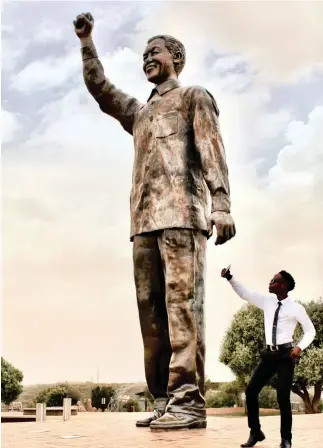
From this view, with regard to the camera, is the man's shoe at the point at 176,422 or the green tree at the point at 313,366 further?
the green tree at the point at 313,366

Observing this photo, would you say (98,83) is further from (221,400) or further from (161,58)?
(221,400)

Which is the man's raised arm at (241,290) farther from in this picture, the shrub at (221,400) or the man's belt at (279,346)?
the shrub at (221,400)

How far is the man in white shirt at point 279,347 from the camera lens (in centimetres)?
527

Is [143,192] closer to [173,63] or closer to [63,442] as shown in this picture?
[173,63]

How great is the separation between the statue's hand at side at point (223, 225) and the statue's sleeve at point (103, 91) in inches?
71.9

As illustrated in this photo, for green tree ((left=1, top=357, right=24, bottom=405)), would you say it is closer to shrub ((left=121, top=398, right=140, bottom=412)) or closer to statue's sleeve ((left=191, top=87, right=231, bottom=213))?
shrub ((left=121, top=398, right=140, bottom=412))

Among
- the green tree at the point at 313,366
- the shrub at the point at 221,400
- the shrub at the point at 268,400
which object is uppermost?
the green tree at the point at 313,366

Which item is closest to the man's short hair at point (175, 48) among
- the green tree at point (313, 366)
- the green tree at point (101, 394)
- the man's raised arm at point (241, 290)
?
the man's raised arm at point (241, 290)

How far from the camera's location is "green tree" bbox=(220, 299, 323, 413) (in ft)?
129

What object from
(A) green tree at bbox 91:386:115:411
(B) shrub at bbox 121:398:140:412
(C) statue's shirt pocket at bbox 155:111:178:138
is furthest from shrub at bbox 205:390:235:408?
(C) statue's shirt pocket at bbox 155:111:178:138

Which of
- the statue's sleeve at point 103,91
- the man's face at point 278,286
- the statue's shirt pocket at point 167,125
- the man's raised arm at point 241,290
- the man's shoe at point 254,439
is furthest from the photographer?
the statue's sleeve at point 103,91

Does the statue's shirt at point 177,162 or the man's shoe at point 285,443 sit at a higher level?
the statue's shirt at point 177,162

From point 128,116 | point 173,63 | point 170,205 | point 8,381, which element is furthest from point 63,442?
point 8,381

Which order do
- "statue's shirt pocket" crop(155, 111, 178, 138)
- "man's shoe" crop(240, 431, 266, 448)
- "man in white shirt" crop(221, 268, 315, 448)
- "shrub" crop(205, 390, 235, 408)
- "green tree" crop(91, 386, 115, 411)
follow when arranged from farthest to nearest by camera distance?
"shrub" crop(205, 390, 235, 408)
"green tree" crop(91, 386, 115, 411)
"statue's shirt pocket" crop(155, 111, 178, 138)
"man in white shirt" crop(221, 268, 315, 448)
"man's shoe" crop(240, 431, 266, 448)
